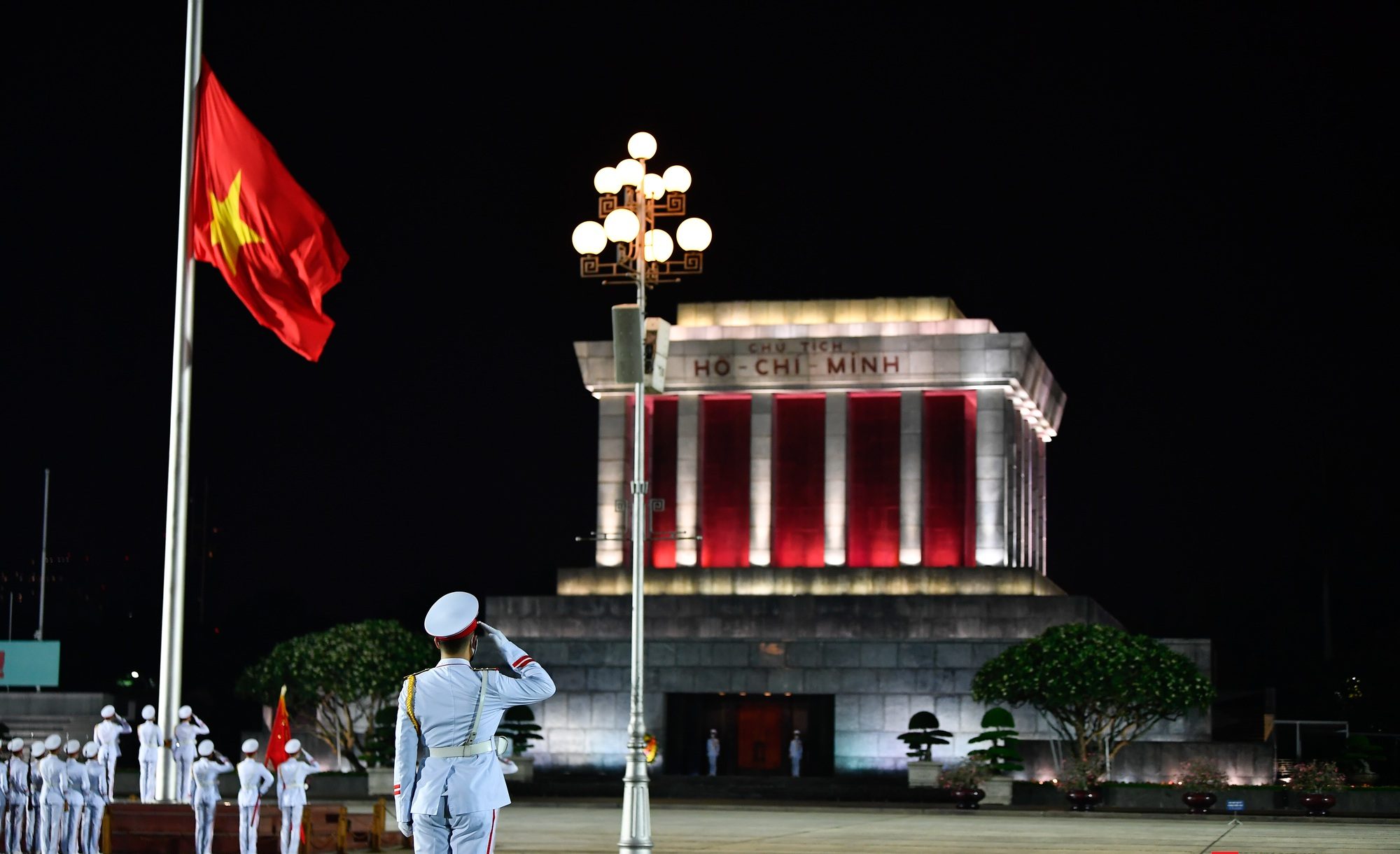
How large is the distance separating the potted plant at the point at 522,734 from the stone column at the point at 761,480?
928cm

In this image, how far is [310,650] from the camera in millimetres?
47969

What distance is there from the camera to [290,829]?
24406 millimetres

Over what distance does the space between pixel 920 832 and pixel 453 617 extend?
23325 mm

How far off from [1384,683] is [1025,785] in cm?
2207

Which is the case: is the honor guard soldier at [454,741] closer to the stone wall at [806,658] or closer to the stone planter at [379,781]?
the stone planter at [379,781]

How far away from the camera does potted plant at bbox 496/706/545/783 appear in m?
49.1

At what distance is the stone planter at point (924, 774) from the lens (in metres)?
45.8

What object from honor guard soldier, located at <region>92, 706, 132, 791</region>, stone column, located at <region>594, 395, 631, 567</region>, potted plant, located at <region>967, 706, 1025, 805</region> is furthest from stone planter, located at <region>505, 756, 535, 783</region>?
honor guard soldier, located at <region>92, 706, 132, 791</region>

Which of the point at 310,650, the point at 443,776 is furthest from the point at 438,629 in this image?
the point at 310,650

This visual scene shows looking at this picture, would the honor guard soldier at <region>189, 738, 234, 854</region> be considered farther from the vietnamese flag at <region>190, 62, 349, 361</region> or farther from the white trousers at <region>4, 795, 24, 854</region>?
the vietnamese flag at <region>190, 62, 349, 361</region>

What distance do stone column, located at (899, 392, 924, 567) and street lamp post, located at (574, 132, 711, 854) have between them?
29.9 m

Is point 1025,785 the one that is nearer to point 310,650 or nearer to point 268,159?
point 310,650

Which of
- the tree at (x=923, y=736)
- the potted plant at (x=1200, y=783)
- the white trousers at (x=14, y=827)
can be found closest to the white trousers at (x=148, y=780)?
the white trousers at (x=14, y=827)

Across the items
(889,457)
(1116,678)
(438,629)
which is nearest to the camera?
(438,629)
